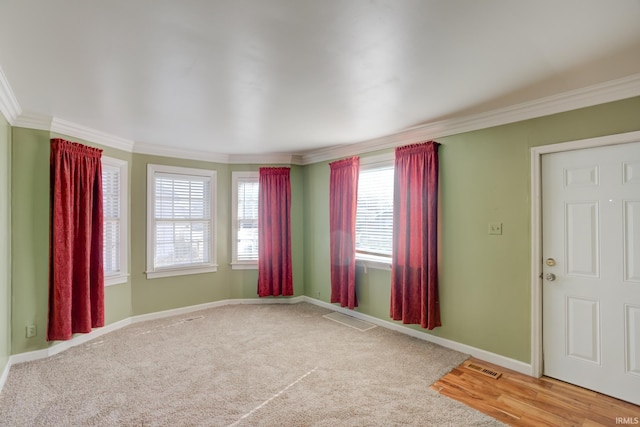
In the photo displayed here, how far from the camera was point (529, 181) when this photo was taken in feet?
9.68

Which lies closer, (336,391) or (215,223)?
(336,391)

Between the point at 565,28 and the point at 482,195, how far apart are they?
1786 mm

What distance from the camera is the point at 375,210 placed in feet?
14.4

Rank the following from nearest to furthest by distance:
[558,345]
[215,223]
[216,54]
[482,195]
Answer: [216,54]
[558,345]
[482,195]
[215,223]

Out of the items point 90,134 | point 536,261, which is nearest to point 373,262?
point 536,261

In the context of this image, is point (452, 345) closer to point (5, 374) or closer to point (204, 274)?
point (204, 274)

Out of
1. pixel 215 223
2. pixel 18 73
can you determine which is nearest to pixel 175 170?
pixel 215 223

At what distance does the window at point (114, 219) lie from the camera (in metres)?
4.07

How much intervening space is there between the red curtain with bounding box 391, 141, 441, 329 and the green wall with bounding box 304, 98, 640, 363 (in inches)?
5.0

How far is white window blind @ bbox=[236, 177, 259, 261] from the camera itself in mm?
5348

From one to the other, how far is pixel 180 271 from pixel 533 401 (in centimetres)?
450

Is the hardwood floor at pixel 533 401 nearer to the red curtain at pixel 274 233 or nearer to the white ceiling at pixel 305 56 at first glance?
the white ceiling at pixel 305 56

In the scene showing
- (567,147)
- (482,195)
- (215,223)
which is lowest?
(215,223)

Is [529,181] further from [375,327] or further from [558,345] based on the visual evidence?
[375,327]
